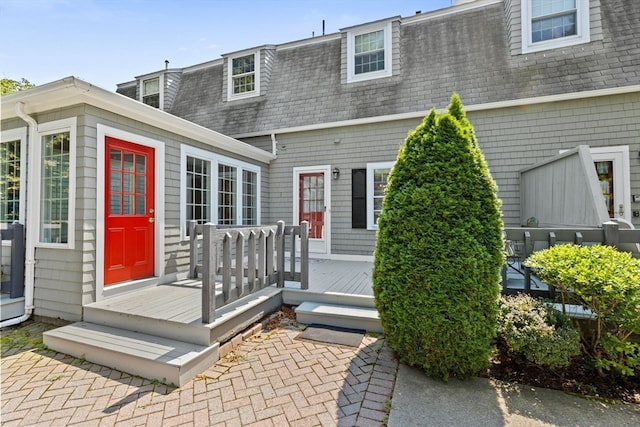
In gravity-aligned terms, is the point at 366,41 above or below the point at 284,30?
below

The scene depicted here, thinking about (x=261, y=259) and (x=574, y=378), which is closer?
(x=574, y=378)

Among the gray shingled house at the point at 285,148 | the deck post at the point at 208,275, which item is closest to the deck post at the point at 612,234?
the gray shingled house at the point at 285,148

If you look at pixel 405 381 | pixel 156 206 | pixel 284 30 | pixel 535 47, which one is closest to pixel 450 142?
pixel 405 381

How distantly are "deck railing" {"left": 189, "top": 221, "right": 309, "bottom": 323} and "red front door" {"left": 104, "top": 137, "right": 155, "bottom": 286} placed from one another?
2.10 ft

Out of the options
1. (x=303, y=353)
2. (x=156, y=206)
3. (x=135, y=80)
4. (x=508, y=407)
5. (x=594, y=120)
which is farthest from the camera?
(x=135, y=80)

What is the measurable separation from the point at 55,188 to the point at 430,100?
6.54m

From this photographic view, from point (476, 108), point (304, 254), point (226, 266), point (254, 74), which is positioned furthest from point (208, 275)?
point (254, 74)

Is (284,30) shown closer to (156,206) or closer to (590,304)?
(156,206)

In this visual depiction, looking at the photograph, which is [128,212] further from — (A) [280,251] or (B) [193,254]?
(A) [280,251]

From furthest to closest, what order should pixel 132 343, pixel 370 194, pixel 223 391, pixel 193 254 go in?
pixel 370 194 → pixel 193 254 → pixel 132 343 → pixel 223 391

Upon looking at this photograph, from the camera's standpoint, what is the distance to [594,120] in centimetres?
538

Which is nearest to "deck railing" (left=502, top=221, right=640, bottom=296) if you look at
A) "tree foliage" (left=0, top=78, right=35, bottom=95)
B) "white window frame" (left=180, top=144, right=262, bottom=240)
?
"white window frame" (left=180, top=144, right=262, bottom=240)

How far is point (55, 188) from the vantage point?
371 centimetres

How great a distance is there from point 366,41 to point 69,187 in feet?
21.8
